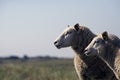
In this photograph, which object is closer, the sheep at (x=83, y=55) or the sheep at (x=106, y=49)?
the sheep at (x=106, y=49)

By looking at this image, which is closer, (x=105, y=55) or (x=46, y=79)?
(x=105, y=55)

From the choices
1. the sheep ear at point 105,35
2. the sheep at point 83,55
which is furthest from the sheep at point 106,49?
the sheep at point 83,55

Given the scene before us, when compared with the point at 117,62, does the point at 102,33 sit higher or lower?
higher

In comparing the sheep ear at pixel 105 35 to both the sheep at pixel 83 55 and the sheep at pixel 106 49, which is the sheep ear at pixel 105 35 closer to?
the sheep at pixel 106 49

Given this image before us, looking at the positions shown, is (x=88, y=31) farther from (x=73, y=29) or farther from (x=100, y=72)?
(x=100, y=72)

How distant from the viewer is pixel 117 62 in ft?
35.2

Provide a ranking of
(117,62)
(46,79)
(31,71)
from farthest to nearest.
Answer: (31,71) → (46,79) → (117,62)

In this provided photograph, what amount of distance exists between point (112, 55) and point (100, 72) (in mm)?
1086

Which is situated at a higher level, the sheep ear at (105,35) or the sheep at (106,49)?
the sheep ear at (105,35)

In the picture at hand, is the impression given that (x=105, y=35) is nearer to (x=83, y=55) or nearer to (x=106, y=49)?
(x=106, y=49)

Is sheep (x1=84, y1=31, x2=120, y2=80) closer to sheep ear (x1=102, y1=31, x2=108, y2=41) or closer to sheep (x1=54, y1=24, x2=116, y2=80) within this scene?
sheep ear (x1=102, y1=31, x2=108, y2=41)

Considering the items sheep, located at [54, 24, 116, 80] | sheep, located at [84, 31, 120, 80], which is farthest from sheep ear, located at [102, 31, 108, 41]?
sheep, located at [54, 24, 116, 80]

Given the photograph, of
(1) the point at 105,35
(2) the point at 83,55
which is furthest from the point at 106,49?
(2) the point at 83,55

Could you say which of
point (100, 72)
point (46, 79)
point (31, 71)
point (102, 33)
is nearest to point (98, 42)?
point (102, 33)
